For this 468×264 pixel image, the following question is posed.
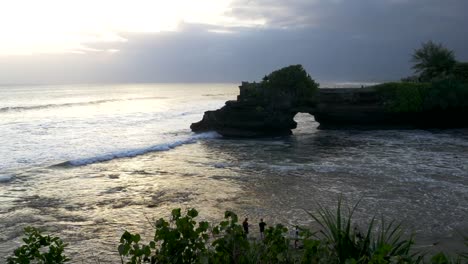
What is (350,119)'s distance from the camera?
40156mm

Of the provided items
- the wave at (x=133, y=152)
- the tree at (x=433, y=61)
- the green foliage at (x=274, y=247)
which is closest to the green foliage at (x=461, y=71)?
the tree at (x=433, y=61)

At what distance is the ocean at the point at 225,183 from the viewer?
45.0ft

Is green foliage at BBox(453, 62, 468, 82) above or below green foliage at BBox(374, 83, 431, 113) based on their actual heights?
above

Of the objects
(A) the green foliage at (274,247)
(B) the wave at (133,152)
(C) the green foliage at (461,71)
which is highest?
(C) the green foliage at (461,71)

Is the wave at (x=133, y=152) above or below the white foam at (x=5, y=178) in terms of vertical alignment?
above

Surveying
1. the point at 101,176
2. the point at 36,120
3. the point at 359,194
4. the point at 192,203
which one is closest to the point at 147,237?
the point at 192,203

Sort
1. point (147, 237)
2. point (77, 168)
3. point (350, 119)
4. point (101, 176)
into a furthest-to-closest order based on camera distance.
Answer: point (350, 119)
point (77, 168)
point (101, 176)
point (147, 237)

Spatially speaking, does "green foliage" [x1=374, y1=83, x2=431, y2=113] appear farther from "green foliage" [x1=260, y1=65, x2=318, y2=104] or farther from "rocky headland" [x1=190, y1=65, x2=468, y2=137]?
"green foliage" [x1=260, y1=65, x2=318, y2=104]

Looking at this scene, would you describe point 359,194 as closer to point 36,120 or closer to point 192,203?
point 192,203

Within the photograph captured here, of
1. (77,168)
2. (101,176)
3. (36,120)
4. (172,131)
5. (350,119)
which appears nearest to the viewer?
(101,176)

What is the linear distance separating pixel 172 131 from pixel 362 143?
63.0 feet

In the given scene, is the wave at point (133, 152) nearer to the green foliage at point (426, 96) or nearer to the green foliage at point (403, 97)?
the green foliage at point (403, 97)

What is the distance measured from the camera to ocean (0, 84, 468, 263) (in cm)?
1372

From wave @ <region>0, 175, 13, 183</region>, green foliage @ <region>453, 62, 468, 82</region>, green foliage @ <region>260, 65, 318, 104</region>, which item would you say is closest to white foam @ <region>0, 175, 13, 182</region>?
wave @ <region>0, 175, 13, 183</region>
